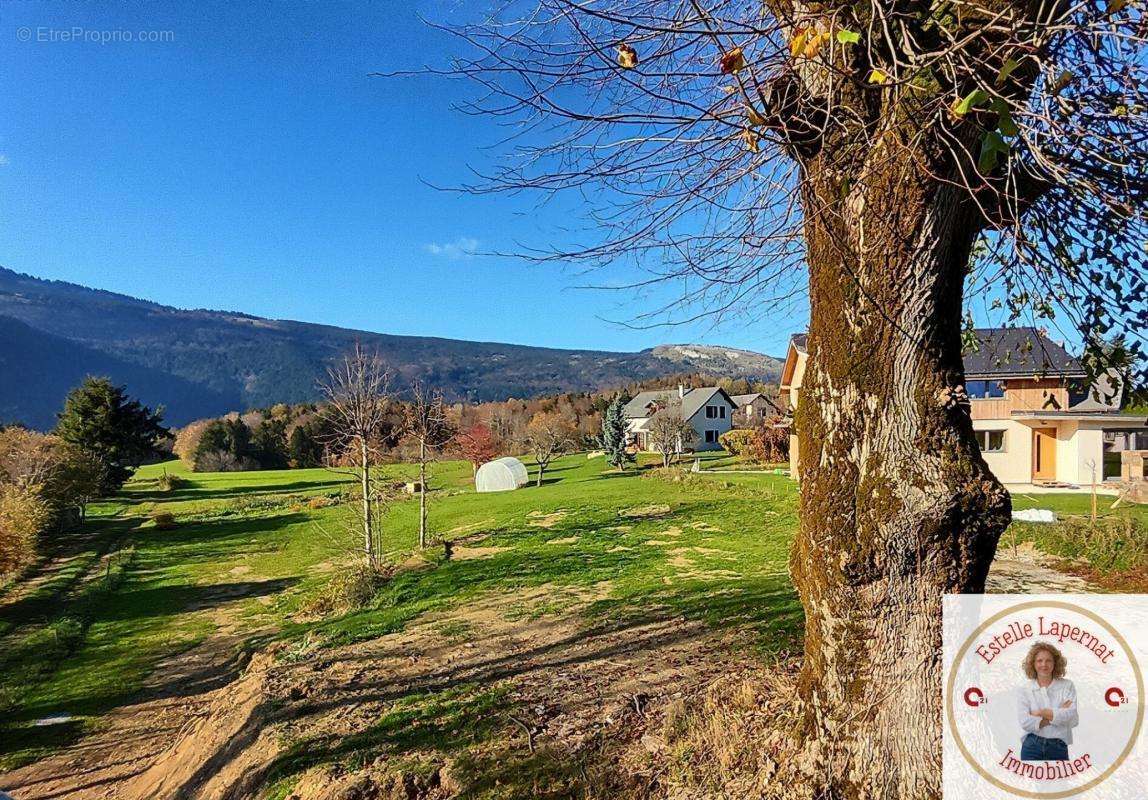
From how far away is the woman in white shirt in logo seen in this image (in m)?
2.52

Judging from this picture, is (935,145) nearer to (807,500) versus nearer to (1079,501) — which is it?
(807,500)

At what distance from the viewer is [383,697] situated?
501 cm

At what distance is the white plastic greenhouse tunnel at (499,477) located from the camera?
3228 centimetres

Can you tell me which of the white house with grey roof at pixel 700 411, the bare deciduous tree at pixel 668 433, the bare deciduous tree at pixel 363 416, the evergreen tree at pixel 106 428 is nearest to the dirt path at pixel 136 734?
the bare deciduous tree at pixel 363 416

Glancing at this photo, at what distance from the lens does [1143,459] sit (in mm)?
18328

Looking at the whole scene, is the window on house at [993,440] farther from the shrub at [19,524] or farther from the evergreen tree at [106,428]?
the evergreen tree at [106,428]

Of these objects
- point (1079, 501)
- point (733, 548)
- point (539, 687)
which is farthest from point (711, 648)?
point (1079, 501)

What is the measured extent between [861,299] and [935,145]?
26.5 inches

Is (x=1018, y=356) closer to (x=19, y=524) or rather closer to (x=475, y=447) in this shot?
(x=19, y=524)

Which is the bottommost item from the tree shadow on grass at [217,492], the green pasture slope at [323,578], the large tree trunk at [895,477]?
the tree shadow on grass at [217,492]

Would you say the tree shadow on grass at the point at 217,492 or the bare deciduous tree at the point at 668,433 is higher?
the bare deciduous tree at the point at 668,433

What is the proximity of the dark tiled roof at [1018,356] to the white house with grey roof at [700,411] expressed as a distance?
106 feet

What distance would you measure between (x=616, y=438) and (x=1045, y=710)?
35818 mm

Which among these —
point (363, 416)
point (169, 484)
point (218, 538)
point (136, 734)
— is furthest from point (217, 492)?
point (136, 734)
